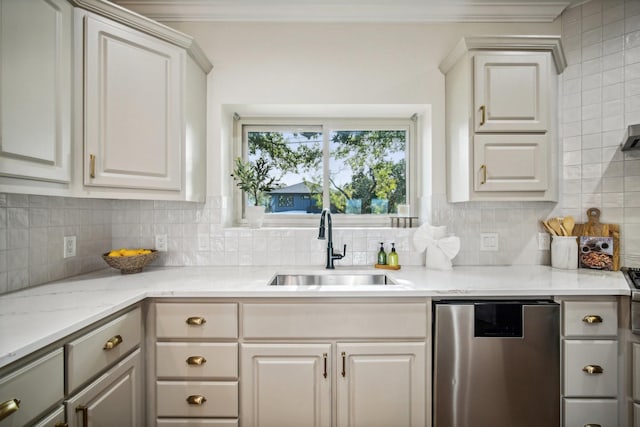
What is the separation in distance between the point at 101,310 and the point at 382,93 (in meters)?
1.95

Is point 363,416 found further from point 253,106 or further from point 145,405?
point 253,106

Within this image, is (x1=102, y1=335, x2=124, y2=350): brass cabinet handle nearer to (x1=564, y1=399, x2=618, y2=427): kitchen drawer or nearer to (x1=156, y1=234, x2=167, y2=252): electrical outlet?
(x1=156, y1=234, x2=167, y2=252): electrical outlet

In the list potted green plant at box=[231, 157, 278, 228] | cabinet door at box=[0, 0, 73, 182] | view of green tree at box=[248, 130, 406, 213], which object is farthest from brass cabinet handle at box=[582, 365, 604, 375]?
cabinet door at box=[0, 0, 73, 182]

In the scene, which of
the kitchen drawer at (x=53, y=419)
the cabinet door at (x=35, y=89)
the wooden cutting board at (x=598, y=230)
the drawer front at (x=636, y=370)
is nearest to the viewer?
the kitchen drawer at (x=53, y=419)

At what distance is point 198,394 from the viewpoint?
59.3 inches

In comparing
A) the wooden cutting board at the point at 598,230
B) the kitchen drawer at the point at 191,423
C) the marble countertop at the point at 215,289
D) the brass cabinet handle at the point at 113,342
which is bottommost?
the kitchen drawer at the point at 191,423

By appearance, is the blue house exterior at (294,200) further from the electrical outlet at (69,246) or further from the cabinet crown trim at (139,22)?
the electrical outlet at (69,246)

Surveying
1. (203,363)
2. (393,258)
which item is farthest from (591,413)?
(203,363)

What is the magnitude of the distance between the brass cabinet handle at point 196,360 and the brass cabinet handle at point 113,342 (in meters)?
0.32

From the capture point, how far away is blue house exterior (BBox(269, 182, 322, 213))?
246 centimetres

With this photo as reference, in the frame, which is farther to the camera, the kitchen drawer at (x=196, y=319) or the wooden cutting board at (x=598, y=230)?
the wooden cutting board at (x=598, y=230)

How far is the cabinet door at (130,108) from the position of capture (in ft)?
5.03

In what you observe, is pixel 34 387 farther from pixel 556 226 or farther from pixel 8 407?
pixel 556 226

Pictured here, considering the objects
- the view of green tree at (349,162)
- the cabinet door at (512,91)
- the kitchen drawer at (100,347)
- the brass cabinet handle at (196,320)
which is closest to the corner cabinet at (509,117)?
the cabinet door at (512,91)
